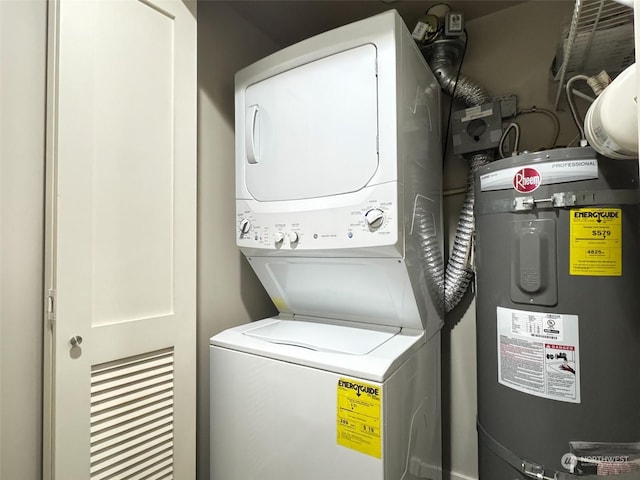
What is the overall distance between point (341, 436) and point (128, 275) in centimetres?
84

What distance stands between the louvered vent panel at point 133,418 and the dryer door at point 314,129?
75 centimetres

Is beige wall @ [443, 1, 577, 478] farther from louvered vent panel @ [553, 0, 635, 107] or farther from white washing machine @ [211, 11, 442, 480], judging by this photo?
white washing machine @ [211, 11, 442, 480]

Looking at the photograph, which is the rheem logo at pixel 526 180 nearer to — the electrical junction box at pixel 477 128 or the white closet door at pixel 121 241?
the electrical junction box at pixel 477 128

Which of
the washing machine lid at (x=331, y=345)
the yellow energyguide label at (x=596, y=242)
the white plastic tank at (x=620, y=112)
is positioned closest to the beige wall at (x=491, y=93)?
the washing machine lid at (x=331, y=345)

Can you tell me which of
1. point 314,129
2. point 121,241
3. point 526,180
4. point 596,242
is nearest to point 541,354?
point 596,242

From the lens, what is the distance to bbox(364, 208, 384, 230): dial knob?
112cm

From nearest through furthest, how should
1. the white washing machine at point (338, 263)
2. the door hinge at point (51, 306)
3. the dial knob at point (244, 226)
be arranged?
the door hinge at point (51, 306)
the white washing machine at point (338, 263)
the dial knob at point (244, 226)

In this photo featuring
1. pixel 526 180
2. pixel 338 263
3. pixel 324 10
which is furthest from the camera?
pixel 324 10

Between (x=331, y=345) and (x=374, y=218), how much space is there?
1.51 feet

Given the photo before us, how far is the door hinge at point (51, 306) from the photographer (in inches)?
38.8

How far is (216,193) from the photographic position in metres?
1.63

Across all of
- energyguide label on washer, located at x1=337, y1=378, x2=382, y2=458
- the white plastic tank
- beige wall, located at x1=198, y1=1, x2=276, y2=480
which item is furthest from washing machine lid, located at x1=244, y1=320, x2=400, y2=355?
the white plastic tank

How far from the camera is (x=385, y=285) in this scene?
127cm

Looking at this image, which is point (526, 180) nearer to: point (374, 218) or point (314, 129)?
point (374, 218)
